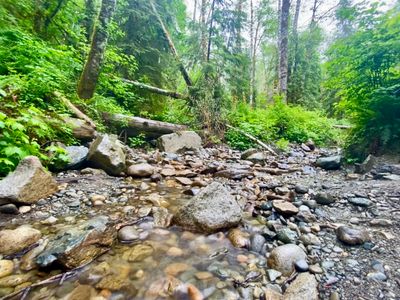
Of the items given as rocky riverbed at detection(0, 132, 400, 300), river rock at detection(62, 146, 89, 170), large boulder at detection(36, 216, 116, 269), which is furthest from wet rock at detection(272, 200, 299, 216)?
river rock at detection(62, 146, 89, 170)

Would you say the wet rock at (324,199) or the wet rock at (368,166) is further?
the wet rock at (368,166)

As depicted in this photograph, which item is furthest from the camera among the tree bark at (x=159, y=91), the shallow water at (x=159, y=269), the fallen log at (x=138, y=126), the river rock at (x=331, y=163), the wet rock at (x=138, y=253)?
the tree bark at (x=159, y=91)

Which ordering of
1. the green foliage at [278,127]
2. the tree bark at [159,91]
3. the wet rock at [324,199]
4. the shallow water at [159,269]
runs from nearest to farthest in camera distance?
the shallow water at [159,269]
the wet rock at [324,199]
the green foliage at [278,127]
the tree bark at [159,91]

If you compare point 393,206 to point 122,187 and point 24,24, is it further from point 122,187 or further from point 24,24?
point 24,24

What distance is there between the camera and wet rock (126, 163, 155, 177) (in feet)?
13.7

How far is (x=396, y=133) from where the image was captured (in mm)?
4484

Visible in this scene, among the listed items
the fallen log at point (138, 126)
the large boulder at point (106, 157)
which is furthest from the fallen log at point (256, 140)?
the large boulder at point (106, 157)

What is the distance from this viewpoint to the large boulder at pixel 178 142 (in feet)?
19.9

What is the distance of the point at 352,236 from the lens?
2.25m

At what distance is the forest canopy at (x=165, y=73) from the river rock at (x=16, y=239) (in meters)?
1.10

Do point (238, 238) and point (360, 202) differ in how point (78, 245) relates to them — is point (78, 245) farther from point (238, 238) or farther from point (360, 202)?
point (360, 202)

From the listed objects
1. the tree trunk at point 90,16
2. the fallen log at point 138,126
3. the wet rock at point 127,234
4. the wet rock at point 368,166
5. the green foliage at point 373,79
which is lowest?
the wet rock at point 127,234

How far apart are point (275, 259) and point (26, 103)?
4.62m

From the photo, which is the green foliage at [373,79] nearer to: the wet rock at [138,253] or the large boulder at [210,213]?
the large boulder at [210,213]
